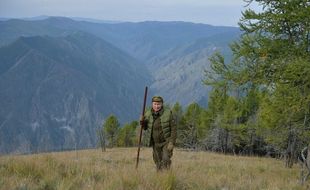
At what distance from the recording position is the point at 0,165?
275 inches

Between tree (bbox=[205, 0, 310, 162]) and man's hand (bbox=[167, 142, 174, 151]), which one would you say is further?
tree (bbox=[205, 0, 310, 162])

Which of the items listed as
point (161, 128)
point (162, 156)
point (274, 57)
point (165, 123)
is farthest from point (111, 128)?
point (165, 123)

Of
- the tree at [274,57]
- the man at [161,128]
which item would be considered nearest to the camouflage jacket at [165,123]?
the man at [161,128]

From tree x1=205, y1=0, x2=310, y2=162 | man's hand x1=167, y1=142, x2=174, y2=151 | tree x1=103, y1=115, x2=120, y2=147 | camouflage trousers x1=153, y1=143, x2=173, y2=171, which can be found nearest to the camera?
man's hand x1=167, y1=142, x2=174, y2=151

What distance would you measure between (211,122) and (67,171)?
45.5m

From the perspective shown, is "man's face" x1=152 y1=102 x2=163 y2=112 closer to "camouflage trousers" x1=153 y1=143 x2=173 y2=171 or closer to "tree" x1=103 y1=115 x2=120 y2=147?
"camouflage trousers" x1=153 y1=143 x2=173 y2=171

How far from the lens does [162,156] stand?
9.16 metres

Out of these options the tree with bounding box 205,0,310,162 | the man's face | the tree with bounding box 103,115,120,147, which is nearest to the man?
the man's face

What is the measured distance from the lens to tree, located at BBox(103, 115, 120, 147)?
60156 millimetres

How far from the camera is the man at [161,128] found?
28.9 ft

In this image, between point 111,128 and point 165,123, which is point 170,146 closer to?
point 165,123

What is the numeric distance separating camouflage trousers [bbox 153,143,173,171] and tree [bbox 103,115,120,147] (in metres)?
50.8

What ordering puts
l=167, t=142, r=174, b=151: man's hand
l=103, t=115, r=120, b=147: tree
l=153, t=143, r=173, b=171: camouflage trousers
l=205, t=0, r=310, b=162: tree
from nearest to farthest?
1. l=167, t=142, r=174, b=151: man's hand
2. l=153, t=143, r=173, b=171: camouflage trousers
3. l=205, t=0, r=310, b=162: tree
4. l=103, t=115, r=120, b=147: tree

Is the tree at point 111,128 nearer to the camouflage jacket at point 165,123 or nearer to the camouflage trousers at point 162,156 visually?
the camouflage trousers at point 162,156
